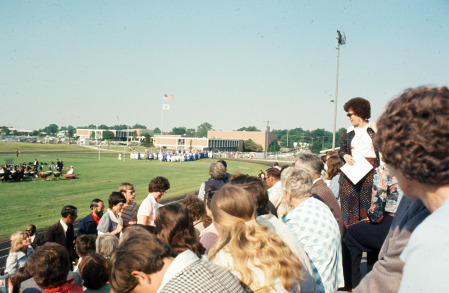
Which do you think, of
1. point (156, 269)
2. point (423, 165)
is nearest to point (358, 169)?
point (156, 269)

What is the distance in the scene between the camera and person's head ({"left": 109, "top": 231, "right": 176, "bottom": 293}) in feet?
7.09

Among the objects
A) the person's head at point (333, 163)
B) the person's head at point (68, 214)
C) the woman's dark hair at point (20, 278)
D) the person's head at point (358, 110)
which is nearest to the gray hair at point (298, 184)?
the person's head at point (358, 110)

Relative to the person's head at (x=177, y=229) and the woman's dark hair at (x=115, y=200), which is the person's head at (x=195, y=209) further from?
the woman's dark hair at (x=115, y=200)

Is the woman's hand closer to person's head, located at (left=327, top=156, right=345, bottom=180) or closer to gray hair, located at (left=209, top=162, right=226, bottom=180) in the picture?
person's head, located at (left=327, top=156, right=345, bottom=180)

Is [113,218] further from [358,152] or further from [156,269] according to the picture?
[156,269]

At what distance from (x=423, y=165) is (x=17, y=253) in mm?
7148

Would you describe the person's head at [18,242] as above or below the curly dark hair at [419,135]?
below

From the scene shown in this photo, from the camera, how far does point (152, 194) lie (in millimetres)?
6859

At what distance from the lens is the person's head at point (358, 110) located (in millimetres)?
5012

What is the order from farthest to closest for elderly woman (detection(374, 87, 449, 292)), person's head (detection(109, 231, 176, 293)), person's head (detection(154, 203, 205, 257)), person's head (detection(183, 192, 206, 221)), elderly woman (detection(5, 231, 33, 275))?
elderly woman (detection(5, 231, 33, 275)) → person's head (detection(183, 192, 206, 221)) → person's head (detection(154, 203, 205, 257)) → person's head (detection(109, 231, 176, 293)) → elderly woman (detection(374, 87, 449, 292))

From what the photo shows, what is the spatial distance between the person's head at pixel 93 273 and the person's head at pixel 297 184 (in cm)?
227

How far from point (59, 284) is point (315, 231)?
269cm

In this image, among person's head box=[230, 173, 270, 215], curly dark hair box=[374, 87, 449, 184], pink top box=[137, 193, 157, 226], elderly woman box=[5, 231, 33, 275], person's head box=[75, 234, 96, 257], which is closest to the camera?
curly dark hair box=[374, 87, 449, 184]

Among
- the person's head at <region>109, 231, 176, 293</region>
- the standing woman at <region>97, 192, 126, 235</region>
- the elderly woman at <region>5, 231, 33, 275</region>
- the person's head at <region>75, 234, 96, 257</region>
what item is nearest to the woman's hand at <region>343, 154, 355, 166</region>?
the person's head at <region>109, 231, 176, 293</region>
